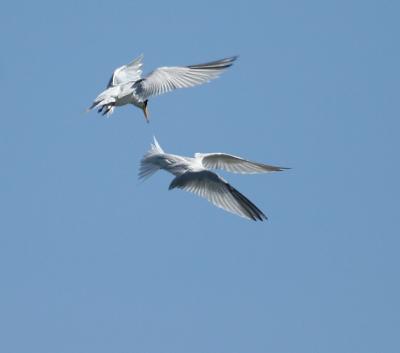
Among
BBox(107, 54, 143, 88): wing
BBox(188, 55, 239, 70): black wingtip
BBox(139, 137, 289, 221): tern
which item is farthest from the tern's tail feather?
BBox(107, 54, 143, 88): wing

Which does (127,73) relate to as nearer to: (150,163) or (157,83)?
(157,83)

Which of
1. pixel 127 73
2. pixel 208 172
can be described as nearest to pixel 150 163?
pixel 208 172

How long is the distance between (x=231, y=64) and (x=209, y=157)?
69.8 inches

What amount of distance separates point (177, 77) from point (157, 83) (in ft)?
1.54

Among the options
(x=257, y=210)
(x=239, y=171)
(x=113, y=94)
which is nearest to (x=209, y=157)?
(x=239, y=171)

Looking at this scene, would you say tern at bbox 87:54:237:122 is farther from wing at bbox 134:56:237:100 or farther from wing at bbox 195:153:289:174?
wing at bbox 195:153:289:174

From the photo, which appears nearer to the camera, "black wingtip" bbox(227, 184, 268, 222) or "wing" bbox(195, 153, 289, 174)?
"black wingtip" bbox(227, 184, 268, 222)

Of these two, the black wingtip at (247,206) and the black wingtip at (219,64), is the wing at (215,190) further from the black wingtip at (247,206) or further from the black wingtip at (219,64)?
the black wingtip at (219,64)

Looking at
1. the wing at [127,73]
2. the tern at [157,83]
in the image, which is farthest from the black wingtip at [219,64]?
the wing at [127,73]

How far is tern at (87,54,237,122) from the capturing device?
21.8m

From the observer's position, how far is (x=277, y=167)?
20.8 m

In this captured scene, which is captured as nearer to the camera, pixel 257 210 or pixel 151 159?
pixel 257 210

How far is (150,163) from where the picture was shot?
2094cm

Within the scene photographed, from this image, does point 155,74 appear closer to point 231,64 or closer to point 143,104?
point 231,64
